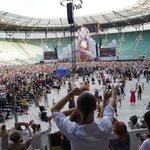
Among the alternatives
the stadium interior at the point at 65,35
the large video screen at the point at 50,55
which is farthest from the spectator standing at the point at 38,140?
the large video screen at the point at 50,55

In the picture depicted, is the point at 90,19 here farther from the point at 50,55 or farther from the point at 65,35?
the point at 50,55

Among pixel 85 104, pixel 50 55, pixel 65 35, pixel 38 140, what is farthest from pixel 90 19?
pixel 85 104

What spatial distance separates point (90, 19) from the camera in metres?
64.8

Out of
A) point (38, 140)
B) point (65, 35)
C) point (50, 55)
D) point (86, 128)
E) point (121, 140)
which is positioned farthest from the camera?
point (65, 35)

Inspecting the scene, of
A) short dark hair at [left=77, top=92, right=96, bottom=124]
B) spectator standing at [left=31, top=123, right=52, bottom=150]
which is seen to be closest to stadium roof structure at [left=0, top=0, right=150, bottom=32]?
spectator standing at [left=31, top=123, right=52, bottom=150]

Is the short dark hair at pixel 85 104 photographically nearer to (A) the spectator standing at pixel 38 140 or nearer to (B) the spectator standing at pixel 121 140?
(B) the spectator standing at pixel 121 140

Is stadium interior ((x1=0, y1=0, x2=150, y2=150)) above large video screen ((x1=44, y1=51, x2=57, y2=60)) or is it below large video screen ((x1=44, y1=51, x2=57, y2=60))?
above

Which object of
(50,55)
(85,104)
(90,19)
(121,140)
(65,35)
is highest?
(90,19)

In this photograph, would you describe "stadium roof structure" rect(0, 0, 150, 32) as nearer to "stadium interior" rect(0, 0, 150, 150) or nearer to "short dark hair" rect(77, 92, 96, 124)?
"stadium interior" rect(0, 0, 150, 150)

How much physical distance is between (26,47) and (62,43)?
34.0ft

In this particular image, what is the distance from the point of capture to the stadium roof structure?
53.0m

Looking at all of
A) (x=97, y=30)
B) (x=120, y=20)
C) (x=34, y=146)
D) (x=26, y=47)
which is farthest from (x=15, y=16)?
(x=34, y=146)

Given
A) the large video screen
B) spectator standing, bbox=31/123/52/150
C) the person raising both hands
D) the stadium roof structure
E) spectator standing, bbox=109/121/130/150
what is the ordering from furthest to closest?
the stadium roof structure, the large video screen, spectator standing, bbox=31/123/52/150, spectator standing, bbox=109/121/130/150, the person raising both hands

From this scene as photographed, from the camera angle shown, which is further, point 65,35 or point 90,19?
point 65,35
